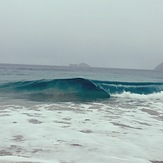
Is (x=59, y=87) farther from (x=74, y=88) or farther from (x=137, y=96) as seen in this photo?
(x=137, y=96)

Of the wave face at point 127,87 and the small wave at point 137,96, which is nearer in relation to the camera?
the small wave at point 137,96

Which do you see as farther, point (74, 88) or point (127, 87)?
point (127, 87)

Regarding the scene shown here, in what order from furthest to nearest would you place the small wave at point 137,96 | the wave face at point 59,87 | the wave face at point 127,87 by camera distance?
the wave face at point 127,87, the wave face at point 59,87, the small wave at point 137,96

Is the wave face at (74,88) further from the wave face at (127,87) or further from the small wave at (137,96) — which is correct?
the small wave at (137,96)

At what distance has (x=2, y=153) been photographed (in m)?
3.78

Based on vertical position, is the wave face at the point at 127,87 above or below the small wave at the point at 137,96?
above

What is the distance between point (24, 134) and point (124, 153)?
1.98 m

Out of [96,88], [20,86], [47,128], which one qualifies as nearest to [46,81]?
[20,86]

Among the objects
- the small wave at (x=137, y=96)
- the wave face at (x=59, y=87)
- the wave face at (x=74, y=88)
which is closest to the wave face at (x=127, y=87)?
the wave face at (x=74, y=88)

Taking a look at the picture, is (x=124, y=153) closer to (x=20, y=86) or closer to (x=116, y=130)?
(x=116, y=130)

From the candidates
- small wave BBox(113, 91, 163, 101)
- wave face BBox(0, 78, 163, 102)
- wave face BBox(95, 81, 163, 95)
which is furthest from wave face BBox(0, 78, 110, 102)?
small wave BBox(113, 91, 163, 101)

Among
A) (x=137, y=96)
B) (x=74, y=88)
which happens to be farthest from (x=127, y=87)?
(x=74, y=88)

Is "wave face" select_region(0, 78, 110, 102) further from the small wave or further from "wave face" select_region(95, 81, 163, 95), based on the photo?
the small wave

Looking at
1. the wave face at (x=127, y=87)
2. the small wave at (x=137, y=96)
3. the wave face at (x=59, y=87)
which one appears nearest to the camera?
the small wave at (x=137, y=96)
